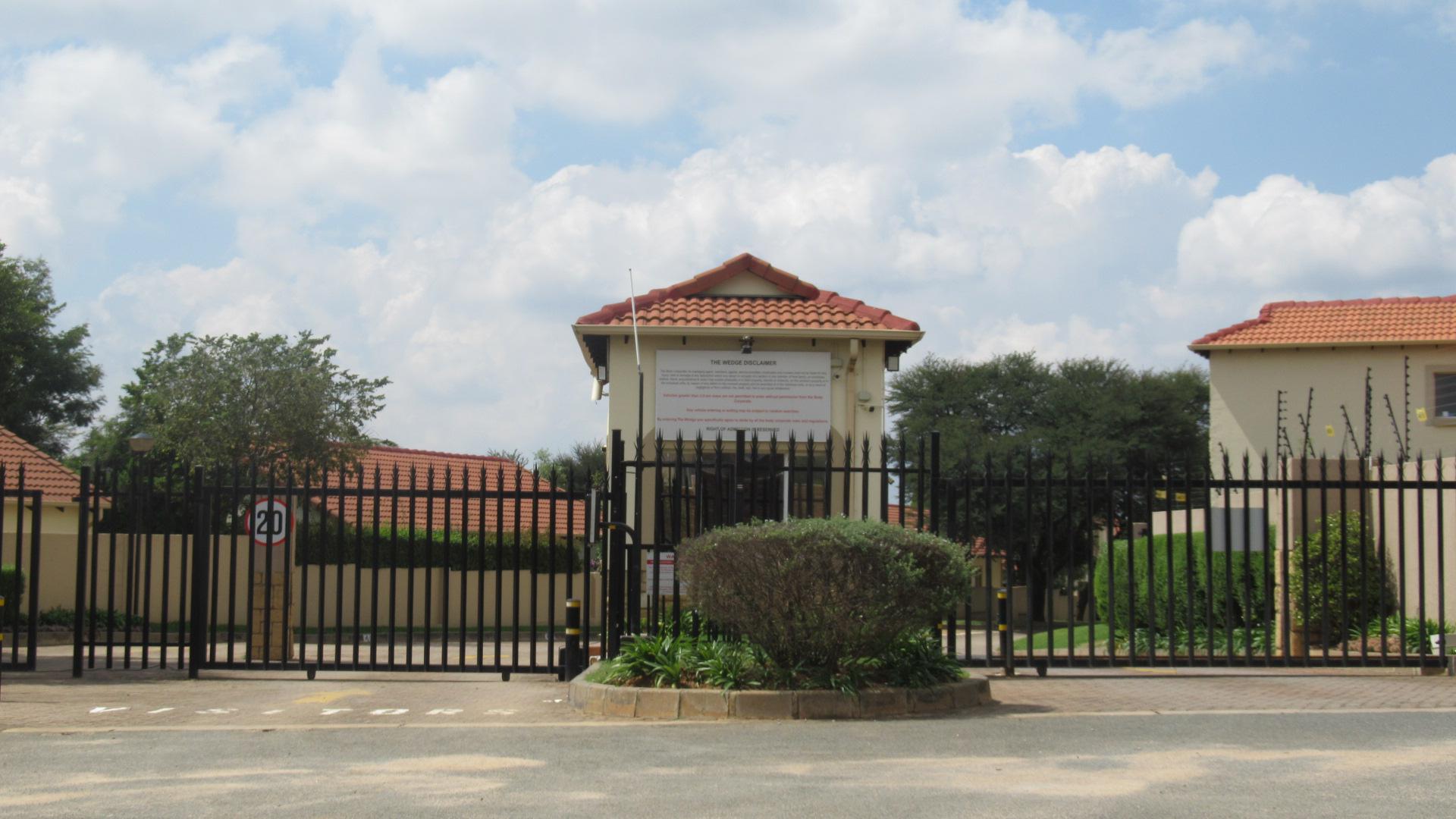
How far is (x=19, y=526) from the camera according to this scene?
15680 mm

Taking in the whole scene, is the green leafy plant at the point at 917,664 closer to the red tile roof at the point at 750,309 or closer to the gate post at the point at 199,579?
the gate post at the point at 199,579

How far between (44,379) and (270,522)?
132ft

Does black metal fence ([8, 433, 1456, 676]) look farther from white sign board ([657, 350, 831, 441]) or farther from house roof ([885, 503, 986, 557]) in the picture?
white sign board ([657, 350, 831, 441])

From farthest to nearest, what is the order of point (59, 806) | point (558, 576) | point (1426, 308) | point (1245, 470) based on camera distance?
point (1426, 308) → point (558, 576) → point (1245, 470) → point (59, 806)

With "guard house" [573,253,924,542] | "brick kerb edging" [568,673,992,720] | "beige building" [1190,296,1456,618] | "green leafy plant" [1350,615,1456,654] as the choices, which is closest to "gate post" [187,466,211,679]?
"brick kerb edging" [568,673,992,720]

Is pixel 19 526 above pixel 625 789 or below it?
above

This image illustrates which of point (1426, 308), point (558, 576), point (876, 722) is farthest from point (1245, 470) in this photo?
point (1426, 308)

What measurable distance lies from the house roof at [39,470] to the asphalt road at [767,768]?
21293 millimetres

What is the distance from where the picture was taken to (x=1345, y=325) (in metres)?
32.5

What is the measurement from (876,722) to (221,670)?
24.2ft

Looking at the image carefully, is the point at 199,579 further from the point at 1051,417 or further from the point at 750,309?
the point at 1051,417

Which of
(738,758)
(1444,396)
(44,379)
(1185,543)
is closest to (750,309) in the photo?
(1185,543)

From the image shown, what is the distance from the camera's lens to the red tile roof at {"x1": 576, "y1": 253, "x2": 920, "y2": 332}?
74.4ft

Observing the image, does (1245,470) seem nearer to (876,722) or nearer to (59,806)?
(876,722)
